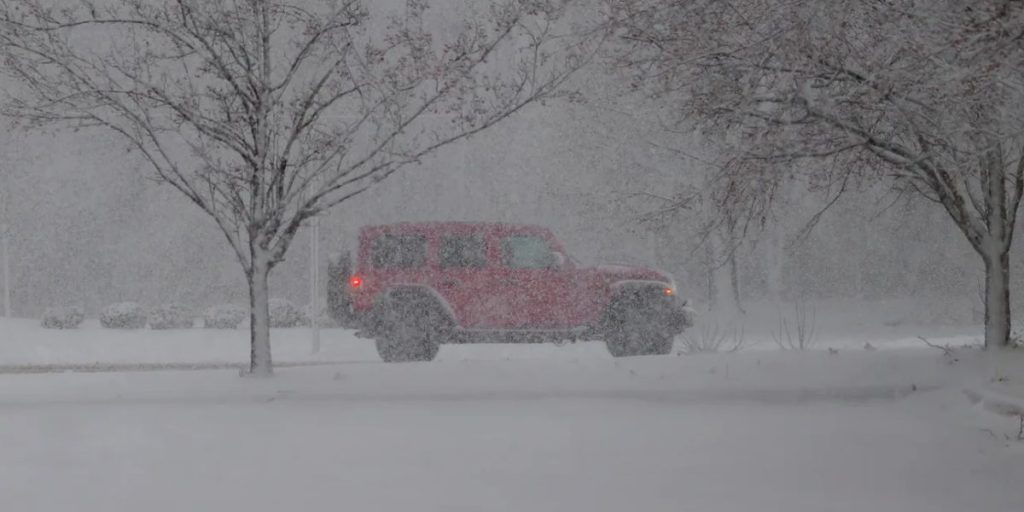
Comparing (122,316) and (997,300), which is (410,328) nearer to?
(997,300)

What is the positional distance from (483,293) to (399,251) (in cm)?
126

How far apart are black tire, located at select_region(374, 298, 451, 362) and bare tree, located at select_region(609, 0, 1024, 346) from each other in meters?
4.95

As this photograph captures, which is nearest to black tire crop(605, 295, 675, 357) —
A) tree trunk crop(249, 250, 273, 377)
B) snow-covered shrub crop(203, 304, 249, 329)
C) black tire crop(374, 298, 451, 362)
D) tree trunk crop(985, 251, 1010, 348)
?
black tire crop(374, 298, 451, 362)

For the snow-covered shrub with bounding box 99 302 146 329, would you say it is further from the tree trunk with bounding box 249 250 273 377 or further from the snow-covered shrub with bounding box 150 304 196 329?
the tree trunk with bounding box 249 250 273 377

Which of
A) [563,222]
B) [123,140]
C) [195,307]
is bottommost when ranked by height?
[195,307]

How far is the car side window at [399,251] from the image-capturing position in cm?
1409

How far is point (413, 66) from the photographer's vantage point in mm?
11398

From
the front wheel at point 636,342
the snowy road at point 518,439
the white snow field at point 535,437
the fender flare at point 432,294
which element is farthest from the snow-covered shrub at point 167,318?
the front wheel at point 636,342

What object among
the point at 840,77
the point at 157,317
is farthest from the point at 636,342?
the point at 157,317

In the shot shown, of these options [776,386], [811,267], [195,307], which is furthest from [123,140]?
[776,386]

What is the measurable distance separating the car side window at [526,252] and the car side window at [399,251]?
1120 millimetres

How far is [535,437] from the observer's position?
339 inches

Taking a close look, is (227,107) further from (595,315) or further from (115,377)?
(595,315)

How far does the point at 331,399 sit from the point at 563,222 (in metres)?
21.2
